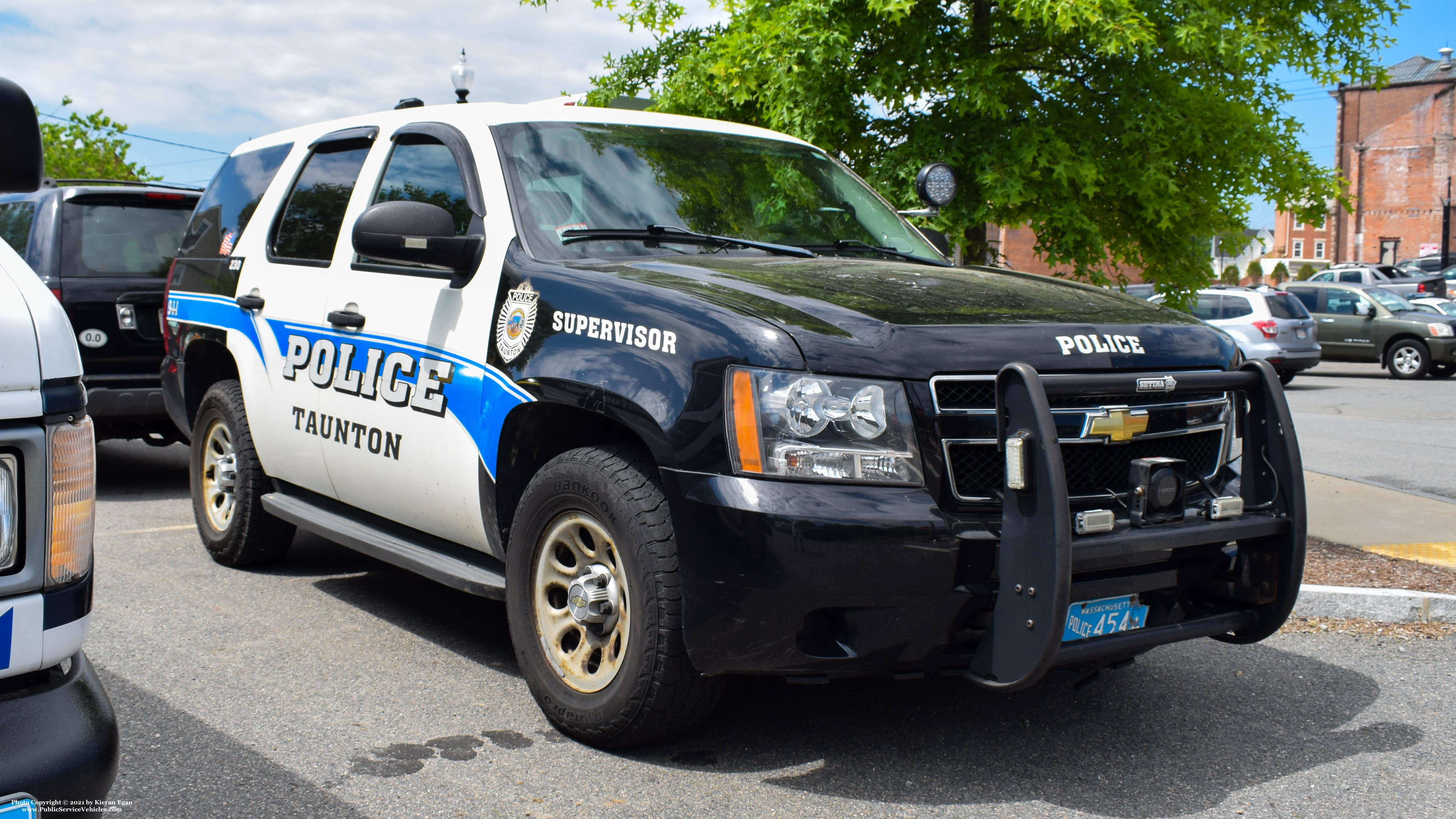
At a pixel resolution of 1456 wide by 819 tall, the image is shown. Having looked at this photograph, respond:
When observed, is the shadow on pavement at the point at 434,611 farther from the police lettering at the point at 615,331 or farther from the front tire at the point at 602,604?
the police lettering at the point at 615,331

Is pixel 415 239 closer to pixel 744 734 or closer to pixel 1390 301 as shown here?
pixel 744 734

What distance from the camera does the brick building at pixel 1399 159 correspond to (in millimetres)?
65812

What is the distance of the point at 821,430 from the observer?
3.07 metres

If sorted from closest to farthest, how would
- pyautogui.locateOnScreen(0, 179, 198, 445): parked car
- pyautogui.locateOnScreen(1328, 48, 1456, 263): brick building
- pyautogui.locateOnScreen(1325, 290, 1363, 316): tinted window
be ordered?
pyautogui.locateOnScreen(0, 179, 198, 445): parked car
pyautogui.locateOnScreen(1325, 290, 1363, 316): tinted window
pyautogui.locateOnScreen(1328, 48, 1456, 263): brick building

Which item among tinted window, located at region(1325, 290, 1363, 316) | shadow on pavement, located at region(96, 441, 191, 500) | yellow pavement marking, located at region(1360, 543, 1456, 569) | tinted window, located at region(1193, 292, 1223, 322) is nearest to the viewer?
yellow pavement marking, located at region(1360, 543, 1456, 569)

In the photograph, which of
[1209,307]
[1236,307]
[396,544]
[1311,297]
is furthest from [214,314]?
[1311,297]

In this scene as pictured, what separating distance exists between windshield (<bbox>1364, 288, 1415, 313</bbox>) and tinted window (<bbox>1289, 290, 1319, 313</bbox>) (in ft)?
2.54

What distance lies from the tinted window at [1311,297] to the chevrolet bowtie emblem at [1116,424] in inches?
813

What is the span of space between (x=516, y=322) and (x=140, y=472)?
6.34m

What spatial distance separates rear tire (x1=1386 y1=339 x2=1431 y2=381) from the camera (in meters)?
20.3


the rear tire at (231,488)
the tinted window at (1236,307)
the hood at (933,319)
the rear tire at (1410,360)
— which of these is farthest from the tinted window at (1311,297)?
the rear tire at (231,488)

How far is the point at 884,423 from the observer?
3078 mm

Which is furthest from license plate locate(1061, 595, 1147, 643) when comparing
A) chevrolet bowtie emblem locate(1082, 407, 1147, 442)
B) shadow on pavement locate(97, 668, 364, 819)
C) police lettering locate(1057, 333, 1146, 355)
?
shadow on pavement locate(97, 668, 364, 819)

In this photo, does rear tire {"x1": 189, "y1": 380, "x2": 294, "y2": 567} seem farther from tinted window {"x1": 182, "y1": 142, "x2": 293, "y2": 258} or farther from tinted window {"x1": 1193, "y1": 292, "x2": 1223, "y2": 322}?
tinted window {"x1": 1193, "y1": 292, "x2": 1223, "y2": 322}
